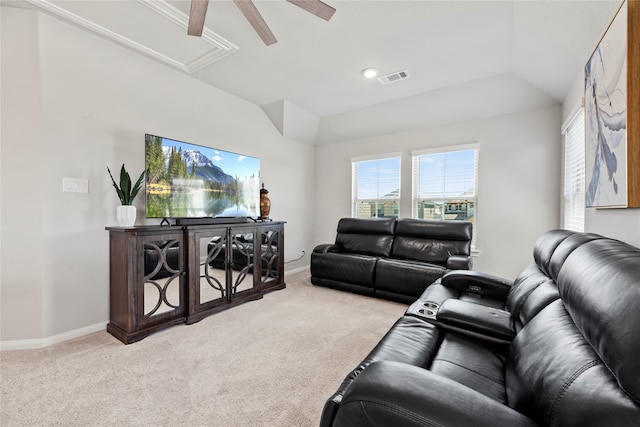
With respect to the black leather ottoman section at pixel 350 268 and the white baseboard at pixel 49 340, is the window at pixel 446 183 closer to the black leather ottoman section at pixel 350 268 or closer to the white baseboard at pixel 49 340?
the black leather ottoman section at pixel 350 268

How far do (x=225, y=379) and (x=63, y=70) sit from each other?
112 inches

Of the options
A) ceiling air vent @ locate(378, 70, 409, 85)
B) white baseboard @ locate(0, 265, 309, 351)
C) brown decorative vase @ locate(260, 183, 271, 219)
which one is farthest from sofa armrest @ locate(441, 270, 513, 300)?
white baseboard @ locate(0, 265, 309, 351)

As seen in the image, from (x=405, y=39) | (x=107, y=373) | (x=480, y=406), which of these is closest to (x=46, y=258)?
(x=107, y=373)

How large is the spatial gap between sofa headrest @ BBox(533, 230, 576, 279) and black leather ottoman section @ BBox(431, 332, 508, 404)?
2.07 feet

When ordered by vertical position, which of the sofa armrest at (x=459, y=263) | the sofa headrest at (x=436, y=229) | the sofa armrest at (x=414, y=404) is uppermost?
the sofa headrest at (x=436, y=229)

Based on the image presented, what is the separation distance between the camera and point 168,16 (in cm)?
223

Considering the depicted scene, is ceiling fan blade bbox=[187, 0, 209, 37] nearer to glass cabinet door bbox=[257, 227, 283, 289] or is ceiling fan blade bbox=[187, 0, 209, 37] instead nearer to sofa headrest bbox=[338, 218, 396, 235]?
glass cabinet door bbox=[257, 227, 283, 289]

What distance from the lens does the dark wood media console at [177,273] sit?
2303mm

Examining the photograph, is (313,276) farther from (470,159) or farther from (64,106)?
(64,106)

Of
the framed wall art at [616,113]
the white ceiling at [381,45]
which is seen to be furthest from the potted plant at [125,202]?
the framed wall art at [616,113]

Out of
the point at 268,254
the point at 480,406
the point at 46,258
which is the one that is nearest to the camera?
the point at 480,406

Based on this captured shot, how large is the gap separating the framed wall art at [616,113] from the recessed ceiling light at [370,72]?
1.84 meters

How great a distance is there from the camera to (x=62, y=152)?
231 cm

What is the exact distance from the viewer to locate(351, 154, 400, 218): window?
15.0 feet
